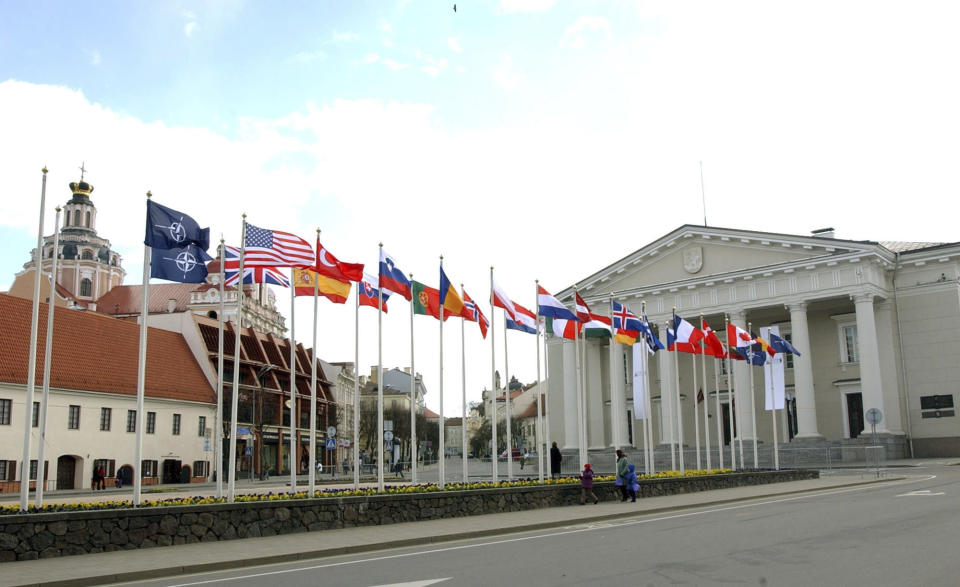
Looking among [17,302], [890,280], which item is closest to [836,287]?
[890,280]

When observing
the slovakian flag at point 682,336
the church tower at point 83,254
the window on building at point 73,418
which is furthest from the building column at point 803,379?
the church tower at point 83,254

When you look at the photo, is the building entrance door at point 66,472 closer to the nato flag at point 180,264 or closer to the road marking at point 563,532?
the nato flag at point 180,264

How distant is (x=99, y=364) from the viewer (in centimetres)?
5434

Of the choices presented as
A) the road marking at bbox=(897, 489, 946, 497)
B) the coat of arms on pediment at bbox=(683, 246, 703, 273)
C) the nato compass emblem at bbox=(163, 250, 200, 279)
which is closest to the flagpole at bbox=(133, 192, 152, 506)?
the nato compass emblem at bbox=(163, 250, 200, 279)

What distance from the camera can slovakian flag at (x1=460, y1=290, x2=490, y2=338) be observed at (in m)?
26.2

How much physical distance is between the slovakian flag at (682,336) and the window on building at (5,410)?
36025 mm

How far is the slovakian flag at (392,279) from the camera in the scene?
77.5ft

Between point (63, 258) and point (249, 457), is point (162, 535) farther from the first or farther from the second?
point (63, 258)

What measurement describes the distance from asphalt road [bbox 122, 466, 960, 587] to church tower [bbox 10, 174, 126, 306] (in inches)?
4707

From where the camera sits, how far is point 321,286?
23.4 meters

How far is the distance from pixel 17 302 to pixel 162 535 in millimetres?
40856

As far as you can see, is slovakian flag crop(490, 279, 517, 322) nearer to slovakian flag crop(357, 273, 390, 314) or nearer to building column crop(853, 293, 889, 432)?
slovakian flag crop(357, 273, 390, 314)

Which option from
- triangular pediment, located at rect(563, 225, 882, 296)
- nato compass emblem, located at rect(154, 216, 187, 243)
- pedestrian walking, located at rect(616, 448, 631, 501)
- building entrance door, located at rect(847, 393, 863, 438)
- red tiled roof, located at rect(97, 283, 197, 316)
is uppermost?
red tiled roof, located at rect(97, 283, 197, 316)

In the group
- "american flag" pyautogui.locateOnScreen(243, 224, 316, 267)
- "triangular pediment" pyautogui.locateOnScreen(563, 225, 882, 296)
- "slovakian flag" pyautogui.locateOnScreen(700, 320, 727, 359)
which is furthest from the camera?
"triangular pediment" pyautogui.locateOnScreen(563, 225, 882, 296)
